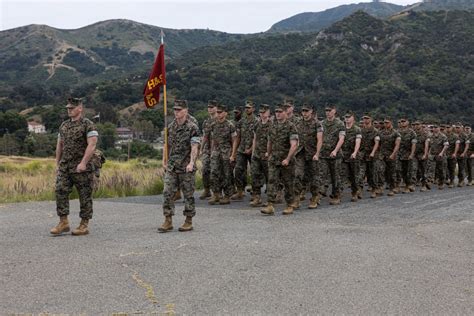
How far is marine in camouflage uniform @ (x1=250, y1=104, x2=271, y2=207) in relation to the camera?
1227cm

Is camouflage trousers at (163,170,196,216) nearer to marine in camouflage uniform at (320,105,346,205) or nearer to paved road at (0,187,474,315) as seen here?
paved road at (0,187,474,315)

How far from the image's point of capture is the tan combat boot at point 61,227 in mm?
8438

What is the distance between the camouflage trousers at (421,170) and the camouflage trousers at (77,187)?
1142 centimetres

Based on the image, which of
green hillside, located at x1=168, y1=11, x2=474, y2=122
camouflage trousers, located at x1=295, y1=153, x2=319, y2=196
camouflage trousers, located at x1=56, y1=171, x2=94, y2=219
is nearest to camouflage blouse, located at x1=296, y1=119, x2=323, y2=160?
camouflage trousers, located at x1=295, y1=153, x2=319, y2=196

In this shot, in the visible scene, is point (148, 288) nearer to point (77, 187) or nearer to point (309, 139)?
point (77, 187)

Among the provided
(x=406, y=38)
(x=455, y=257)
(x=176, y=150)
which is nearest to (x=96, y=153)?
(x=176, y=150)

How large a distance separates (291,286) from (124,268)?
6.64 ft

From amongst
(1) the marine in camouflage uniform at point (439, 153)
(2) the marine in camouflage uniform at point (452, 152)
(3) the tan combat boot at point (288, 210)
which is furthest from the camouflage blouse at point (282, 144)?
(2) the marine in camouflage uniform at point (452, 152)

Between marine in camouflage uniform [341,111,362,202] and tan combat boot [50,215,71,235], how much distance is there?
7.21 m

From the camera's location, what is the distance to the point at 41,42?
164 metres

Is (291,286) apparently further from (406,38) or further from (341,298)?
(406,38)

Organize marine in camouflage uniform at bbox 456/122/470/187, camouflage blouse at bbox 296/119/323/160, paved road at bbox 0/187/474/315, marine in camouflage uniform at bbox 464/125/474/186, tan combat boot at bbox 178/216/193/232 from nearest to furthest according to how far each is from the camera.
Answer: paved road at bbox 0/187/474/315 < tan combat boot at bbox 178/216/193/232 < camouflage blouse at bbox 296/119/323/160 < marine in camouflage uniform at bbox 456/122/470/187 < marine in camouflage uniform at bbox 464/125/474/186

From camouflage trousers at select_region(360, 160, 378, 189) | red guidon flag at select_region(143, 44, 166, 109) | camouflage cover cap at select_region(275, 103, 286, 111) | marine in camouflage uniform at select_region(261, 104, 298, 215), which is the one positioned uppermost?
red guidon flag at select_region(143, 44, 166, 109)

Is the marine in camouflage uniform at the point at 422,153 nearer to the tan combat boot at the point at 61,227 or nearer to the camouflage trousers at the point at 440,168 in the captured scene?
the camouflage trousers at the point at 440,168
